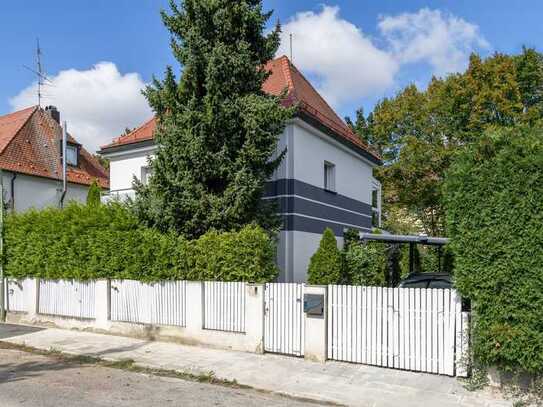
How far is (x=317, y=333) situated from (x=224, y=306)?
2152 millimetres

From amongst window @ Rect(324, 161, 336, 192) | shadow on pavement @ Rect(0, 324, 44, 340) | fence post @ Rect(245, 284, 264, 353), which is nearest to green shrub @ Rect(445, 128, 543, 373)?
fence post @ Rect(245, 284, 264, 353)

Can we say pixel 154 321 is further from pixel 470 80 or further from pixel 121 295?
pixel 470 80

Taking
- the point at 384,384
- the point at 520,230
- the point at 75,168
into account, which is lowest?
the point at 384,384

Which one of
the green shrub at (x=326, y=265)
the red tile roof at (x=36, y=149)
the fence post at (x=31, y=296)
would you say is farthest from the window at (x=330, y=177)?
the red tile roof at (x=36, y=149)

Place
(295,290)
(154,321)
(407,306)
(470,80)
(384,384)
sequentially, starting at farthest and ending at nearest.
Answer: (470,80) → (154,321) → (295,290) → (407,306) → (384,384)

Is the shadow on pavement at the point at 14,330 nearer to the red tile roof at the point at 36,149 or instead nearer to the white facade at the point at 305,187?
the white facade at the point at 305,187

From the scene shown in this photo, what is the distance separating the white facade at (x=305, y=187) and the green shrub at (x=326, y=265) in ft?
4.61

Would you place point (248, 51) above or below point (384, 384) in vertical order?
above

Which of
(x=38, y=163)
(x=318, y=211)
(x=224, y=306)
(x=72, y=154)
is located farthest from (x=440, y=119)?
(x=38, y=163)

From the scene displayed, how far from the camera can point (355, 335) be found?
27.4 feet

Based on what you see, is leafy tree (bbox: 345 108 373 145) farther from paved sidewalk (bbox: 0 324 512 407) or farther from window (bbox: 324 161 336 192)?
paved sidewalk (bbox: 0 324 512 407)

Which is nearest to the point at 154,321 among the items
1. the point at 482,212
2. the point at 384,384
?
the point at 384,384

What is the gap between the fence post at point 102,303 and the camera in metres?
11.4

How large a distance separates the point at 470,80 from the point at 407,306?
20.0 meters
